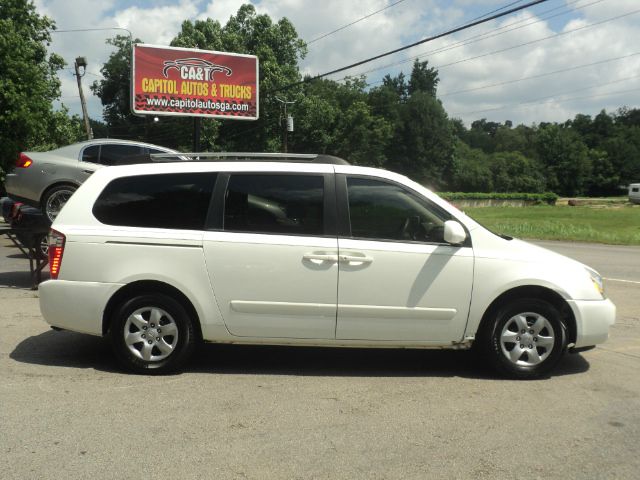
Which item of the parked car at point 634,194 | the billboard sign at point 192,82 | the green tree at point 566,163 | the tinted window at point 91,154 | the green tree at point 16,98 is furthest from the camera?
the green tree at point 566,163

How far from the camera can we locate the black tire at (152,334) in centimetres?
504

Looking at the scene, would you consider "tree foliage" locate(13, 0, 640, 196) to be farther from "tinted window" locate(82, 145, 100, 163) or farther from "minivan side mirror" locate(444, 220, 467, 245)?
"minivan side mirror" locate(444, 220, 467, 245)

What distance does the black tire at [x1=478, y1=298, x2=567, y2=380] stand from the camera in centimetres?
508

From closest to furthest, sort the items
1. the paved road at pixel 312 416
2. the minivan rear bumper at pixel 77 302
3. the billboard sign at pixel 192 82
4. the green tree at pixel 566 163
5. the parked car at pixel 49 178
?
the paved road at pixel 312 416, the minivan rear bumper at pixel 77 302, the parked car at pixel 49 178, the billboard sign at pixel 192 82, the green tree at pixel 566 163

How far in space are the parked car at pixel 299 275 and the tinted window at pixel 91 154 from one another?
5739mm

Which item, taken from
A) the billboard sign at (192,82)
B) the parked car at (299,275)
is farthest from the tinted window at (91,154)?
the billboard sign at (192,82)

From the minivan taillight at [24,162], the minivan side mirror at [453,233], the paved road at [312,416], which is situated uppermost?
the minivan taillight at [24,162]

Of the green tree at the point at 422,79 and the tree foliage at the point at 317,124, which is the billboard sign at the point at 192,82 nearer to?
the tree foliage at the point at 317,124

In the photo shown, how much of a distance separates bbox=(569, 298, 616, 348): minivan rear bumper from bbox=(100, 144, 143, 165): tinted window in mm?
8014

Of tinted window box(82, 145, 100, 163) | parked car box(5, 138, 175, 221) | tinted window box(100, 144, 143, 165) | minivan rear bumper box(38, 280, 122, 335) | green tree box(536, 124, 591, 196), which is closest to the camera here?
minivan rear bumper box(38, 280, 122, 335)

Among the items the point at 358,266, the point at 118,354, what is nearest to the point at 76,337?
the point at 118,354

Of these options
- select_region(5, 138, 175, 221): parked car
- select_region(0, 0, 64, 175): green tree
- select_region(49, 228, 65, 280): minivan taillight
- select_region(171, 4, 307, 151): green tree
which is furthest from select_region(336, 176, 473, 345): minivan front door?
select_region(171, 4, 307, 151): green tree

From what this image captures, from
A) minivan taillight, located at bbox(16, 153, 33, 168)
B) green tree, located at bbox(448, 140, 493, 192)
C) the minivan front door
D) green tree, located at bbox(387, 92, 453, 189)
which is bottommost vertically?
the minivan front door

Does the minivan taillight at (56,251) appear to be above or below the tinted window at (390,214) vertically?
below
